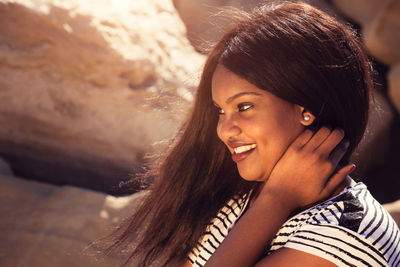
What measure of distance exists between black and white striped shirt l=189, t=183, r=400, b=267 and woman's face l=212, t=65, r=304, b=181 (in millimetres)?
270

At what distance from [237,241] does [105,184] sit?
6.81ft

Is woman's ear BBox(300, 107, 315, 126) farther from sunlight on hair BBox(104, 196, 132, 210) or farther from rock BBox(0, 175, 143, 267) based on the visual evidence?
sunlight on hair BBox(104, 196, 132, 210)

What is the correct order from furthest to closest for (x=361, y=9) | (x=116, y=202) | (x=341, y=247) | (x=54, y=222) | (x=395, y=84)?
(x=361, y=9), (x=395, y=84), (x=116, y=202), (x=54, y=222), (x=341, y=247)

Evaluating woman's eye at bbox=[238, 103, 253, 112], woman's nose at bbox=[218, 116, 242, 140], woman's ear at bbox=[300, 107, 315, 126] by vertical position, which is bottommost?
woman's nose at bbox=[218, 116, 242, 140]

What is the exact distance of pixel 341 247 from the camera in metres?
1.75

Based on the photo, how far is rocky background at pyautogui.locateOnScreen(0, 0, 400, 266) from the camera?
3.43m

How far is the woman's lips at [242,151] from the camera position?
2.12 m

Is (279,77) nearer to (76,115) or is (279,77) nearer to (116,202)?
(116,202)

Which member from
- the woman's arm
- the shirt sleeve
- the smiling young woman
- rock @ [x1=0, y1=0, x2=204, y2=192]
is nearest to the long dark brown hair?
the smiling young woman

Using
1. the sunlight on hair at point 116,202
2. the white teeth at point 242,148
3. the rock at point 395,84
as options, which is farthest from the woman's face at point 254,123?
the rock at point 395,84

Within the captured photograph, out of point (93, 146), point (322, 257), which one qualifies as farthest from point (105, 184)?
point (322, 257)

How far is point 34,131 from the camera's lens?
12.1 feet

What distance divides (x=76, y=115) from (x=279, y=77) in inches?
81.5

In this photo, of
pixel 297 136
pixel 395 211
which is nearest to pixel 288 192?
pixel 297 136
